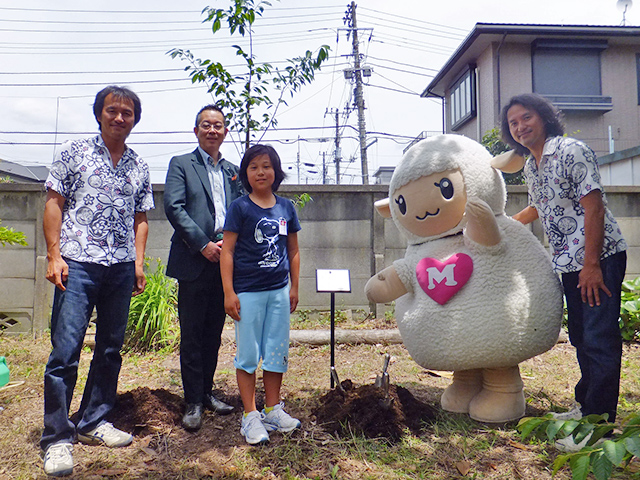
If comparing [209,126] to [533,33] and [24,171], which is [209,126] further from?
[24,171]

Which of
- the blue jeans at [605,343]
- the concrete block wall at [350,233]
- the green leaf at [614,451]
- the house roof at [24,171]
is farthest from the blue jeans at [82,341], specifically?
the house roof at [24,171]

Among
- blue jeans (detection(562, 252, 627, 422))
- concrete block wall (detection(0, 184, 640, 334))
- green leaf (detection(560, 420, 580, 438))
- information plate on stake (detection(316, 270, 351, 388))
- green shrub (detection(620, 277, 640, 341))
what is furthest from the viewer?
concrete block wall (detection(0, 184, 640, 334))

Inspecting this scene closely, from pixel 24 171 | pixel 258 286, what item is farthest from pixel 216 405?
pixel 24 171

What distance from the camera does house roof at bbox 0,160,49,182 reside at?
18.8 m

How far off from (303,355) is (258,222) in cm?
243

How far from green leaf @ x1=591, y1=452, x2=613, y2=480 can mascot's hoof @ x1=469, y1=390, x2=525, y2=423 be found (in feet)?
5.84

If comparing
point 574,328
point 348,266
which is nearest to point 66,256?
point 574,328

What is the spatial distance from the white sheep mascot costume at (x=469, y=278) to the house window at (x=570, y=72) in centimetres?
1323

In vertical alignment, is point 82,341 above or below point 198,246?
below

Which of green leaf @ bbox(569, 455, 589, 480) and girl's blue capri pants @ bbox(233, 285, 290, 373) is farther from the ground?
girl's blue capri pants @ bbox(233, 285, 290, 373)

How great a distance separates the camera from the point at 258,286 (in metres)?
2.89

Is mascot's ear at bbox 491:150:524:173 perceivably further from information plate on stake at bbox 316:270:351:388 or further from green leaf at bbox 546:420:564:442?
green leaf at bbox 546:420:564:442

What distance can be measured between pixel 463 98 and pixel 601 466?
55.2 feet

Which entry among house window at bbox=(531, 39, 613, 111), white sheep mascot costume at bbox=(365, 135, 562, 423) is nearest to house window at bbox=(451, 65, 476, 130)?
house window at bbox=(531, 39, 613, 111)
